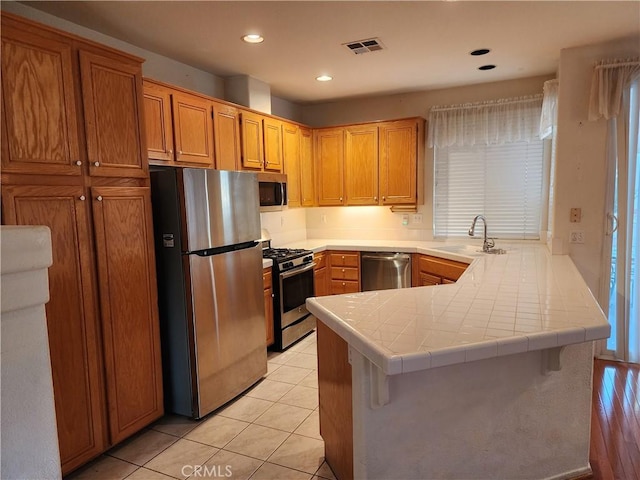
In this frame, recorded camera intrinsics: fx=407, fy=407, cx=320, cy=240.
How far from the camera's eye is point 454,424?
167 centimetres

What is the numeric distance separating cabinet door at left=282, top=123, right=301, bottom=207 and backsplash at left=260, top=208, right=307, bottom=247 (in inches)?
6.7

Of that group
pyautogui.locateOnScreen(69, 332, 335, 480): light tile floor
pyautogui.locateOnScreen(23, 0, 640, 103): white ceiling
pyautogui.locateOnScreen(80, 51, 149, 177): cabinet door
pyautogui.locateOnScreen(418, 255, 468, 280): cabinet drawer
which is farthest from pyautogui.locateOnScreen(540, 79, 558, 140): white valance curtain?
pyautogui.locateOnScreen(80, 51, 149, 177): cabinet door

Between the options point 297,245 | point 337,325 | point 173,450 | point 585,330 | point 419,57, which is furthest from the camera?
point 297,245

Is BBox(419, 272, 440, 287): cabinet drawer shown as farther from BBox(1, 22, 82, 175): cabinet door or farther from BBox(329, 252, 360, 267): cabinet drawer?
BBox(1, 22, 82, 175): cabinet door

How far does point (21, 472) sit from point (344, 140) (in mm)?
4370

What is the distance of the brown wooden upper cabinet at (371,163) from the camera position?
436 cm

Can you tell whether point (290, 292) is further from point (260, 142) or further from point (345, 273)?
point (260, 142)

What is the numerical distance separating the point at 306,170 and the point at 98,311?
2.94 metres

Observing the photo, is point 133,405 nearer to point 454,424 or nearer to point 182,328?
point 182,328

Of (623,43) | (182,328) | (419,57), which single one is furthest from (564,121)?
(182,328)

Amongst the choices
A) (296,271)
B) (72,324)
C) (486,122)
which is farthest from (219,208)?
(486,122)

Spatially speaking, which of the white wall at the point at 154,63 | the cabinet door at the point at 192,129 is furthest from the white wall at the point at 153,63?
the cabinet door at the point at 192,129

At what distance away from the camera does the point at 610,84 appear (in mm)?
2963

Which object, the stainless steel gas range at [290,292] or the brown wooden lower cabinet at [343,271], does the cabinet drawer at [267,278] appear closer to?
the stainless steel gas range at [290,292]
